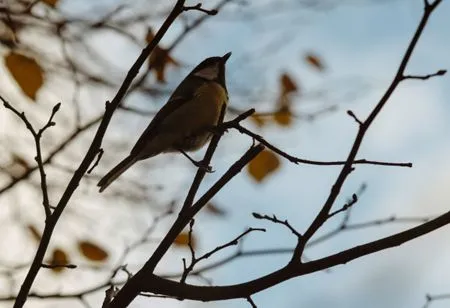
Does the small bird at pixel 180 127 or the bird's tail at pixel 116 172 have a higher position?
the small bird at pixel 180 127

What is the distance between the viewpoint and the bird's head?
10.6 feet

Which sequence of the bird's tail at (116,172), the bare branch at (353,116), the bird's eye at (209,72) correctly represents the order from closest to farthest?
the bare branch at (353,116)
the bird's tail at (116,172)
the bird's eye at (209,72)

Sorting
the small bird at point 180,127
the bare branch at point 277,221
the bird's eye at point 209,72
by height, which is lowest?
the bare branch at point 277,221

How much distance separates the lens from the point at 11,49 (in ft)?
10.8

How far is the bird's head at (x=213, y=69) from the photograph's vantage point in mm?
3242

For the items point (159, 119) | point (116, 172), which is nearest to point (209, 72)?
point (159, 119)

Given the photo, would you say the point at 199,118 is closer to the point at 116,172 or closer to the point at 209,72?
the point at 116,172

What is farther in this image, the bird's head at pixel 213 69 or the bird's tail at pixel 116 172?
the bird's head at pixel 213 69

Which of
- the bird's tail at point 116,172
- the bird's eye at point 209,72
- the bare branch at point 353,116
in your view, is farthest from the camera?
the bird's eye at point 209,72

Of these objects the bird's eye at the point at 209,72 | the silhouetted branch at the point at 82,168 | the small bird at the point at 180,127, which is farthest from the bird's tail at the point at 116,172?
the silhouetted branch at the point at 82,168

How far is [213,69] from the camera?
3.40m

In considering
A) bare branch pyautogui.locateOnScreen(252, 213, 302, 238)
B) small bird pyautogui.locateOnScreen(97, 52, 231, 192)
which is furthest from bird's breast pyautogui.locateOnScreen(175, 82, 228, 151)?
bare branch pyautogui.locateOnScreen(252, 213, 302, 238)

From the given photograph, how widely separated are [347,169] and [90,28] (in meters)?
Result: 2.37

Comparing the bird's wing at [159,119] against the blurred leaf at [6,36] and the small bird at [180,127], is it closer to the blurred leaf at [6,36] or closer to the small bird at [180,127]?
the small bird at [180,127]
